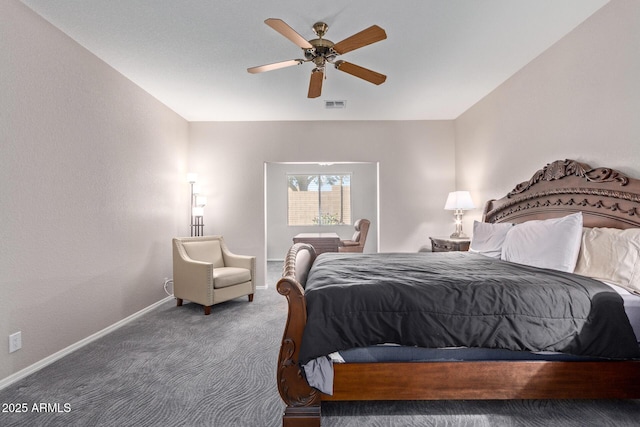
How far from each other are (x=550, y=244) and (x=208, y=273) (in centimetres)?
338

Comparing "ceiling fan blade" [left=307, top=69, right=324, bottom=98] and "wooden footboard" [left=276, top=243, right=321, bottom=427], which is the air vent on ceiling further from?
"wooden footboard" [left=276, top=243, right=321, bottom=427]

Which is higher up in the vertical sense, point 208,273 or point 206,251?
point 206,251

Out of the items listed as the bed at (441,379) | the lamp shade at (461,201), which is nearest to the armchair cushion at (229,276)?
the bed at (441,379)

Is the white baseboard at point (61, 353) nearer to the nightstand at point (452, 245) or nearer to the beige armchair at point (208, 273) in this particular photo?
the beige armchair at point (208, 273)

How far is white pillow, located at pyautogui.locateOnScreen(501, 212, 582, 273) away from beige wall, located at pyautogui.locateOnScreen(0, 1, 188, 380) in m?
3.93

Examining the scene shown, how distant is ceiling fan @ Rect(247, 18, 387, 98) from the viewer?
2053 mm

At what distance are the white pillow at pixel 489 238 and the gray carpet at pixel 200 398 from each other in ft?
4.68

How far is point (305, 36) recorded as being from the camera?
8.79 ft

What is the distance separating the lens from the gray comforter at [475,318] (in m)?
1.69

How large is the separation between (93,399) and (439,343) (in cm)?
221

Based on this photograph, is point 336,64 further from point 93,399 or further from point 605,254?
point 93,399

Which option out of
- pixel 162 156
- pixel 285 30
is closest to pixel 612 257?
pixel 285 30

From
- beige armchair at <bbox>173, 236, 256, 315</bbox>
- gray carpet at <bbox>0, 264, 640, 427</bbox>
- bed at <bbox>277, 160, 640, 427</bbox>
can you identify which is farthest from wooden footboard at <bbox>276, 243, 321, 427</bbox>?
beige armchair at <bbox>173, 236, 256, 315</bbox>

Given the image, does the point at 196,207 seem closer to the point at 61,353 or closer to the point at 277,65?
the point at 61,353
